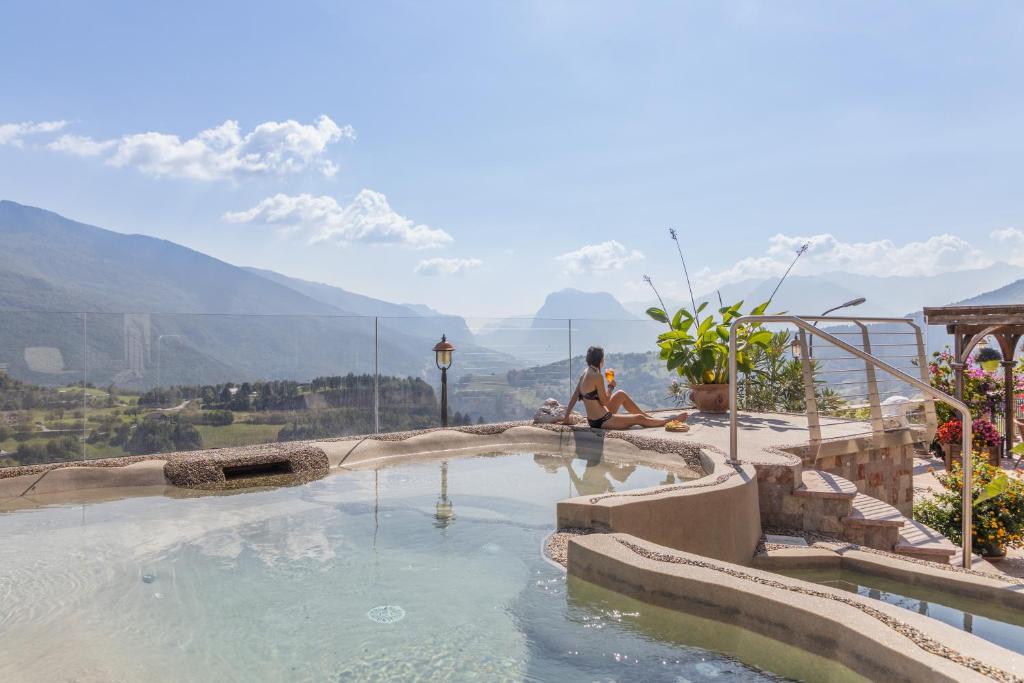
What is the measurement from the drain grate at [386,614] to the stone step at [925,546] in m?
3.80

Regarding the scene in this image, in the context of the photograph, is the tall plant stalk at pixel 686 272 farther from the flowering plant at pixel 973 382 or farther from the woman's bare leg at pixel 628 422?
the flowering plant at pixel 973 382

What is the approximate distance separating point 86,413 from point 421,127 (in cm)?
787

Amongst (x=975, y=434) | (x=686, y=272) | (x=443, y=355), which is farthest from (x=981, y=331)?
(x=443, y=355)

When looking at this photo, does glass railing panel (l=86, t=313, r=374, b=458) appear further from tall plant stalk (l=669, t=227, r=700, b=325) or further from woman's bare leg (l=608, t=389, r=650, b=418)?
tall plant stalk (l=669, t=227, r=700, b=325)

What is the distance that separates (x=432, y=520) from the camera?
4.46 metres

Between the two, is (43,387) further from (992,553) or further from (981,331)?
(981,331)

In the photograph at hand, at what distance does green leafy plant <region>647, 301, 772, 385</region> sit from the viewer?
29.1ft

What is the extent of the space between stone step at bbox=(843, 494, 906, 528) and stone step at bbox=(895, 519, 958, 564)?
0.14 meters

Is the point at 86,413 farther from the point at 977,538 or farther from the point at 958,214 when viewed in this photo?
the point at 958,214

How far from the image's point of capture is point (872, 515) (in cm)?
490

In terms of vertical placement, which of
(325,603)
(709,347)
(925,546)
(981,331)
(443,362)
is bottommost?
(925,546)

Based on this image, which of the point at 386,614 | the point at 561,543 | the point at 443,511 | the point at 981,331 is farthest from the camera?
the point at 981,331

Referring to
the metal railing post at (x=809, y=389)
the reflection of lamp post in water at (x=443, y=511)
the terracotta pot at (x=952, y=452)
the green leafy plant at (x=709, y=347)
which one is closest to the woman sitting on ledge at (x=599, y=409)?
the green leafy plant at (x=709, y=347)

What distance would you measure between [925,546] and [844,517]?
605 millimetres
